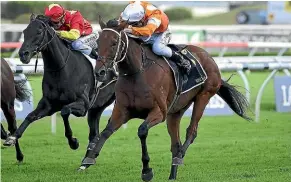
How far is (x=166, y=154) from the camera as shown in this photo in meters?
9.33

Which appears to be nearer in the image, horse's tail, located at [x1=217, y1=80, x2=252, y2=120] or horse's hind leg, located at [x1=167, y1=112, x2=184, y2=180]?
horse's hind leg, located at [x1=167, y1=112, x2=184, y2=180]

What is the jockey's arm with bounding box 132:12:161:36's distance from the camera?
731 centimetres

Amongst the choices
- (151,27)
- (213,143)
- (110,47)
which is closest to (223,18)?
(213,143)

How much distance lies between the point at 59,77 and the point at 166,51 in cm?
123

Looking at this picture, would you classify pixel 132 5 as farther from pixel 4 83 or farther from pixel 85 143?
pixel 85 143

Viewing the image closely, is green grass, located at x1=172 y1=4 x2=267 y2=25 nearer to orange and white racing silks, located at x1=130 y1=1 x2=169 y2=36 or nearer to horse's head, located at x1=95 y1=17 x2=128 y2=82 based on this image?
orange and white racing silks, located at x1=130 y1=1 x2=169 y2=36

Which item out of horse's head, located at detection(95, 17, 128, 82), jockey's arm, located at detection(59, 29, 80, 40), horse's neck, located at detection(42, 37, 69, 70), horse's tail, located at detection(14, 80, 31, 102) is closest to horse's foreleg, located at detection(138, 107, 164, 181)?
horse's head, located at detection(95, 17, 128, 82)

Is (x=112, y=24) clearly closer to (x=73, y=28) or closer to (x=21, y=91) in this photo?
(x=73, y=28)

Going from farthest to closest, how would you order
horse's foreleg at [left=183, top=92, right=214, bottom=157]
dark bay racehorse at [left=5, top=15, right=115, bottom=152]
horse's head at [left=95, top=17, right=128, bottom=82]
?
horse's foreleg at [left=183, top=92, right=214, bottom=157] → dark bay racehorse at [left=5, top=15, right=115, bottom=152] → horse's head at [left=95, top=17, right=128, bottom=82]

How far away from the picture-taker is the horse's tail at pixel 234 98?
29.2 feet

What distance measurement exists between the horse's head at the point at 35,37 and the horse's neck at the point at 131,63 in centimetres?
96

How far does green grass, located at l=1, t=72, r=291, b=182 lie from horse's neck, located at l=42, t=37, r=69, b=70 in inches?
39.8

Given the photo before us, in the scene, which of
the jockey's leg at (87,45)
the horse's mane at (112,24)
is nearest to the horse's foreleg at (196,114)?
the jockey's leg at (87,45)

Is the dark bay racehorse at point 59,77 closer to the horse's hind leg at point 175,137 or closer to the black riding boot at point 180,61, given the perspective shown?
the horse's hind leg at point 175,137
